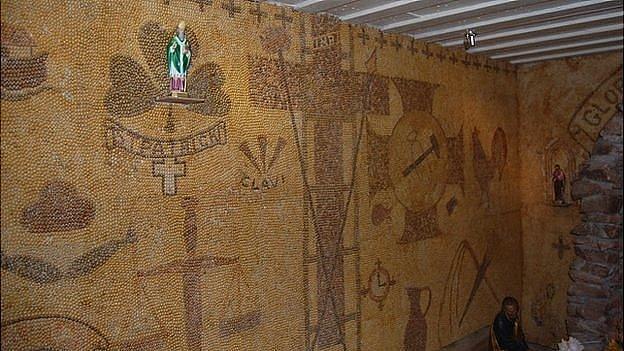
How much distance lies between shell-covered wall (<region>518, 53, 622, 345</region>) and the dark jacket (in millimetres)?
1220

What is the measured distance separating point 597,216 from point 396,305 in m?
2.22

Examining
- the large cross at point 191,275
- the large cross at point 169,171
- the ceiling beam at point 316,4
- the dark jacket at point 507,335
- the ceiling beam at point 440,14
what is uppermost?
the ceiling beam at point 440,14

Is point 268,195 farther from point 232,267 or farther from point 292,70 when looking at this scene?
point 292,70

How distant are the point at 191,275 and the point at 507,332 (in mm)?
2628

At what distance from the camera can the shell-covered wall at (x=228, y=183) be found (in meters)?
2.22

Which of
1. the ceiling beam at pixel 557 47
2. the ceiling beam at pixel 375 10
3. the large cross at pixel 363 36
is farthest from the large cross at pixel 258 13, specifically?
the ceiling beam at pixel 557 47

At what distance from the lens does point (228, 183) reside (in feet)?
9.21

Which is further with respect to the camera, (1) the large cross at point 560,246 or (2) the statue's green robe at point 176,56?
(1) the large cross at point 560,246

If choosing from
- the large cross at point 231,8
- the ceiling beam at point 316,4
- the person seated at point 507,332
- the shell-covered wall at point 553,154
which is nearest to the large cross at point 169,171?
the large cross at point 231,8

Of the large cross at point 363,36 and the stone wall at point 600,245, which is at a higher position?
the large cross at point 363,36

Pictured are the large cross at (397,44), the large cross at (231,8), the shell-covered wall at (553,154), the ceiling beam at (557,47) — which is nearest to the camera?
the large cross at (231,8)

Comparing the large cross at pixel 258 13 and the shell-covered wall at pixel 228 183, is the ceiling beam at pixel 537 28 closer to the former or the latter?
the shell-covered wall at pixel 228 183

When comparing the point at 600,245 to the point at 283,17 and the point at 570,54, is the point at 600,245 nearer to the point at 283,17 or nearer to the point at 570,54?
the point at 570,54

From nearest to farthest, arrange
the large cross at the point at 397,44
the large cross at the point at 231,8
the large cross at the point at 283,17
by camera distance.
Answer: the large cross at the point at 231,8, the large cross at the point at 283,17, the large cross at the point at 397,44
